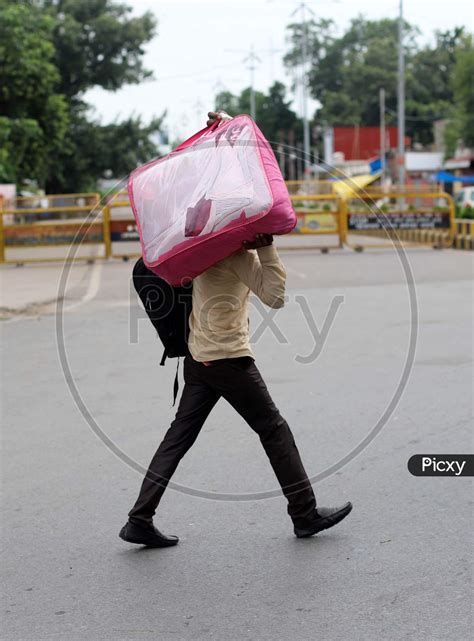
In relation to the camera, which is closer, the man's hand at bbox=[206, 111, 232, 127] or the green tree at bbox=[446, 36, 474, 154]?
the man's hand at bbox=[206, 111, 232, 127]

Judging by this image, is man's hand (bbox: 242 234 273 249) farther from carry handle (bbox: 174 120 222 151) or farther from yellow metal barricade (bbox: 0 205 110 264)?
yellow metal barricade (bbox: 0 205 110 264)

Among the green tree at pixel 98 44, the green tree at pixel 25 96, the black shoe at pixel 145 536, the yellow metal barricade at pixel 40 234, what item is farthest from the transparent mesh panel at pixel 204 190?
the green tree at pixel 98 44

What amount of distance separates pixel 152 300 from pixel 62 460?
1865 millimetres

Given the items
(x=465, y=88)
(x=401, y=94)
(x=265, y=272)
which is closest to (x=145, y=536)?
(x=265, y=272)

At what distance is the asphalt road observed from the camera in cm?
354

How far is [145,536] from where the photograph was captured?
4.23 metres

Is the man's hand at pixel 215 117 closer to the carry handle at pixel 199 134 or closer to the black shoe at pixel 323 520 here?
the carry handle at pixel 199 134

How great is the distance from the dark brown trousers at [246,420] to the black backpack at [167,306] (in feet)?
0.36

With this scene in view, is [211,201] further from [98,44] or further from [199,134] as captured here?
[98,44]

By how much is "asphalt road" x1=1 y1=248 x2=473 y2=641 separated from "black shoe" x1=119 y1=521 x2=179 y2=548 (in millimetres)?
47

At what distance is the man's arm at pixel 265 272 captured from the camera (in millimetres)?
3898

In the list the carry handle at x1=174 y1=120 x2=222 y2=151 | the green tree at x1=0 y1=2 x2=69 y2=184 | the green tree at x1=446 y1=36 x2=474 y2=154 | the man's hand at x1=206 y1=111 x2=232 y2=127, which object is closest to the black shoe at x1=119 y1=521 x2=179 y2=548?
the carry handle at x1=174 y1=120 x2=222 y2=151

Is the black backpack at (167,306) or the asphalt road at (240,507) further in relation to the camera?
the black backpack at (167,306)

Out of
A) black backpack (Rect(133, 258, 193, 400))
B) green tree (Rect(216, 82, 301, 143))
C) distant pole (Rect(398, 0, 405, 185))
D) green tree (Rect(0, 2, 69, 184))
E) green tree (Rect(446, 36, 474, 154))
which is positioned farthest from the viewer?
green tree (Rect(216, 82, 301, 143))
